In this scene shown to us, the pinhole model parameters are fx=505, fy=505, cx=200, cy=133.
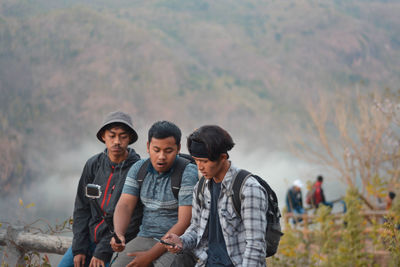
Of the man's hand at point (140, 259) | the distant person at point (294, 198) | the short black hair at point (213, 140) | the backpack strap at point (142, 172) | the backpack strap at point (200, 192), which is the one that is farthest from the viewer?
the distant person at point (294, 198)

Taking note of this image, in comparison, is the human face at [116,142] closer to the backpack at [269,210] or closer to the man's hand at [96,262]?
the man's hand at [96,262]

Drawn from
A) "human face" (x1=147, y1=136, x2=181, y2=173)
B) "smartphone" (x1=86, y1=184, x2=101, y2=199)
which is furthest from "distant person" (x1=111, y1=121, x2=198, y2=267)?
"smartphone" (x1=86, y1=184, x2=101, y2=199)

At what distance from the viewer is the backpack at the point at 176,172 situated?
2.68m

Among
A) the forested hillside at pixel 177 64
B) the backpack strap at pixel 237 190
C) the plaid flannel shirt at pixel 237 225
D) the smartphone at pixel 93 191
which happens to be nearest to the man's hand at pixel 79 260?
the smartphone at pixel 93 191

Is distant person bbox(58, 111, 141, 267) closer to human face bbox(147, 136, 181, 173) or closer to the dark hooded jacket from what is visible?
the dark hooded jacket

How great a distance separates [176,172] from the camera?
272cm

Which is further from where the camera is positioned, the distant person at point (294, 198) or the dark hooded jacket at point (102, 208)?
the distant person at point (294, 198)

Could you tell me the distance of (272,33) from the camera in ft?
113

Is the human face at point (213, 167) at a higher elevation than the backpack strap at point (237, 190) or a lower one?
higher

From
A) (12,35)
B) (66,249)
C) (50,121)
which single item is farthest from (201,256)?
(12,35)

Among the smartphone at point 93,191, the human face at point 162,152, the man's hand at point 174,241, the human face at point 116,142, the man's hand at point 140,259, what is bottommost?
the man's hand at point 140,259

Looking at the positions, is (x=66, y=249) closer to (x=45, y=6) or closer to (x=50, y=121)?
(x=50, y=121)

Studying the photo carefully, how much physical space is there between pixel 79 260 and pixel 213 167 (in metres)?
1.15

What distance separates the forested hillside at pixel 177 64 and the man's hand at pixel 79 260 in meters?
16.0
